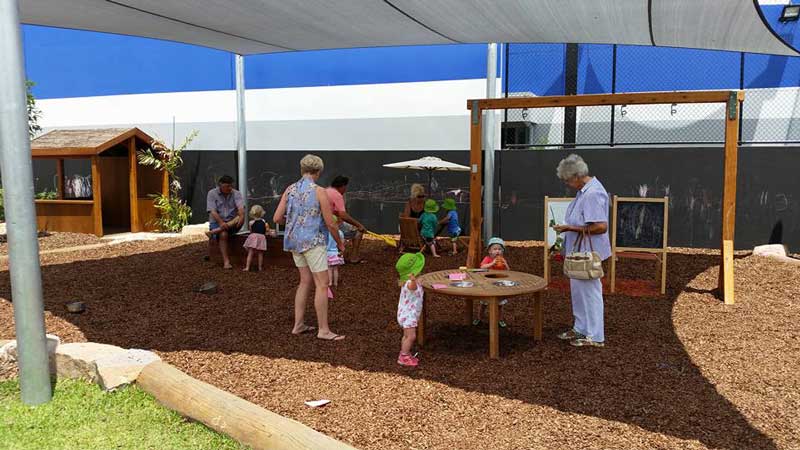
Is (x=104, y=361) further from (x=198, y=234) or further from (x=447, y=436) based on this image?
(x=198, y=234)

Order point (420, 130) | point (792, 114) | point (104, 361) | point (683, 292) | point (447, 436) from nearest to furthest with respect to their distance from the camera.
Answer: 1. point (447, 436)
2. point (104, 361)
3. point (683, 292)
4. point (792, 114)
5. point (420, 130)

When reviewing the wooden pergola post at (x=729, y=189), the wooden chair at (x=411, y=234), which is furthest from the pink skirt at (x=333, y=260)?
the wooden pergola post at (x=729, y=189)

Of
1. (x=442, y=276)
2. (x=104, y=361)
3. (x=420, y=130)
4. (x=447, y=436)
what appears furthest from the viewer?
(x=420, y=130)

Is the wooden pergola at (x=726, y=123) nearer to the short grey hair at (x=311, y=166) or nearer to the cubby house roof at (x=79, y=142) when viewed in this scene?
the short grey hair at (x=311, y=166)

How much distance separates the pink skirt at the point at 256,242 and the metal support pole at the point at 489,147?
14.1ft

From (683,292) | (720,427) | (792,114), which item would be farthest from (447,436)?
(792,114)

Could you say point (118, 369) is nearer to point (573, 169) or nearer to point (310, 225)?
point (310, 225)

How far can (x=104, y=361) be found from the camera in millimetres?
4379

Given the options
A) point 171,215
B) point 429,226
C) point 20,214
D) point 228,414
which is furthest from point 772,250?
point 171,215

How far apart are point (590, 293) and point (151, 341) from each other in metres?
3.86

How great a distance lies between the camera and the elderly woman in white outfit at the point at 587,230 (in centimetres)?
527

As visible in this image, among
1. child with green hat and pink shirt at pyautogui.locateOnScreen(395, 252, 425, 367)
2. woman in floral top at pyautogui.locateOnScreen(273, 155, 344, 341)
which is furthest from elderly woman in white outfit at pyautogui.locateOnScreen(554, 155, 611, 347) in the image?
woman in floral top at pyautogui.locateOnScreen(273, 155, 344, 341)

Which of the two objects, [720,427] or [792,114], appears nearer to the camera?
[720,427]

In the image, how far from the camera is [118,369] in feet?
14.1
